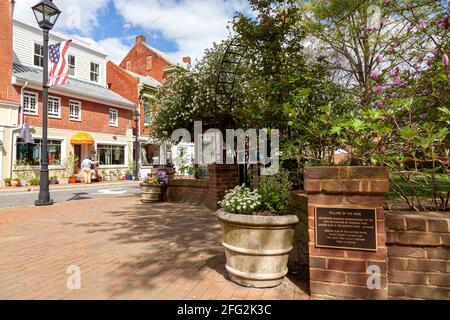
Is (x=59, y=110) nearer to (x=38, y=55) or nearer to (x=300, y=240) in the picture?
(x=38, y=55)

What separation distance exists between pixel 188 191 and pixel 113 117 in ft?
57.9

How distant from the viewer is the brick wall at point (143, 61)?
33.8 metres

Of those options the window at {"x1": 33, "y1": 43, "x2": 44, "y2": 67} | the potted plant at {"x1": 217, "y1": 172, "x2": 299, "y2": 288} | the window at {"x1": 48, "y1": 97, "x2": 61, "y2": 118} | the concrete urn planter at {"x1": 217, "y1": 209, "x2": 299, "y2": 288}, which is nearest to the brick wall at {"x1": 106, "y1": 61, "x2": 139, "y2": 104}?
the window at {"x1": 33, "y1": 43, "x2": 44, "y2": 67}

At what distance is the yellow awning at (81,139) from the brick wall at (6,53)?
3994mm

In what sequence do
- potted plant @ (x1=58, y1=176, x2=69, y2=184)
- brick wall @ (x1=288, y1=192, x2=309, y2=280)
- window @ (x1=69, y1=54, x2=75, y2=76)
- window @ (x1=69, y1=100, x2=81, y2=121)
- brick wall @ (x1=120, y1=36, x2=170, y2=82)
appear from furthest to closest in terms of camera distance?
brick wall @ (x1=120, y1=36, x2=170, y2=82), window @ (x1=69, y1=54, x2=75, y2=76), window @ (x1=69, y1=100, x2=81, y2=121), potted plant @ (x1=58, y1=176, x2=69, y2=184), brick wall @ (x1=288, y1=192, x2=309, y2=280)

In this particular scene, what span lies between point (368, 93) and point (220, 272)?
3786 millimetres

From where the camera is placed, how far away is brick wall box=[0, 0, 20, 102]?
17.0m

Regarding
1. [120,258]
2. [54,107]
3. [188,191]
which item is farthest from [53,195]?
[120,258]

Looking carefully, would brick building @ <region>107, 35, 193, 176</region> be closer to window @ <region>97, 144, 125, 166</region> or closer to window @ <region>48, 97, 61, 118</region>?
window @ <region>97, 144, 125, 166</region>

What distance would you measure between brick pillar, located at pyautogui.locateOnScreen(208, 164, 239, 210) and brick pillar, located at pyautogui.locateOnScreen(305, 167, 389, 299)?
15.7 feet

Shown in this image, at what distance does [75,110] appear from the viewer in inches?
840

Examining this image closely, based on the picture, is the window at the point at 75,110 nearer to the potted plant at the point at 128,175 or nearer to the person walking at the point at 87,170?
the person walking at the point at 87,170

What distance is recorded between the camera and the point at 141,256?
4.21 metres

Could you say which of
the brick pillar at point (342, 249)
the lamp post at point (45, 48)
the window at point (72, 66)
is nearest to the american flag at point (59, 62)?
the lamp post at point (45, 48)
